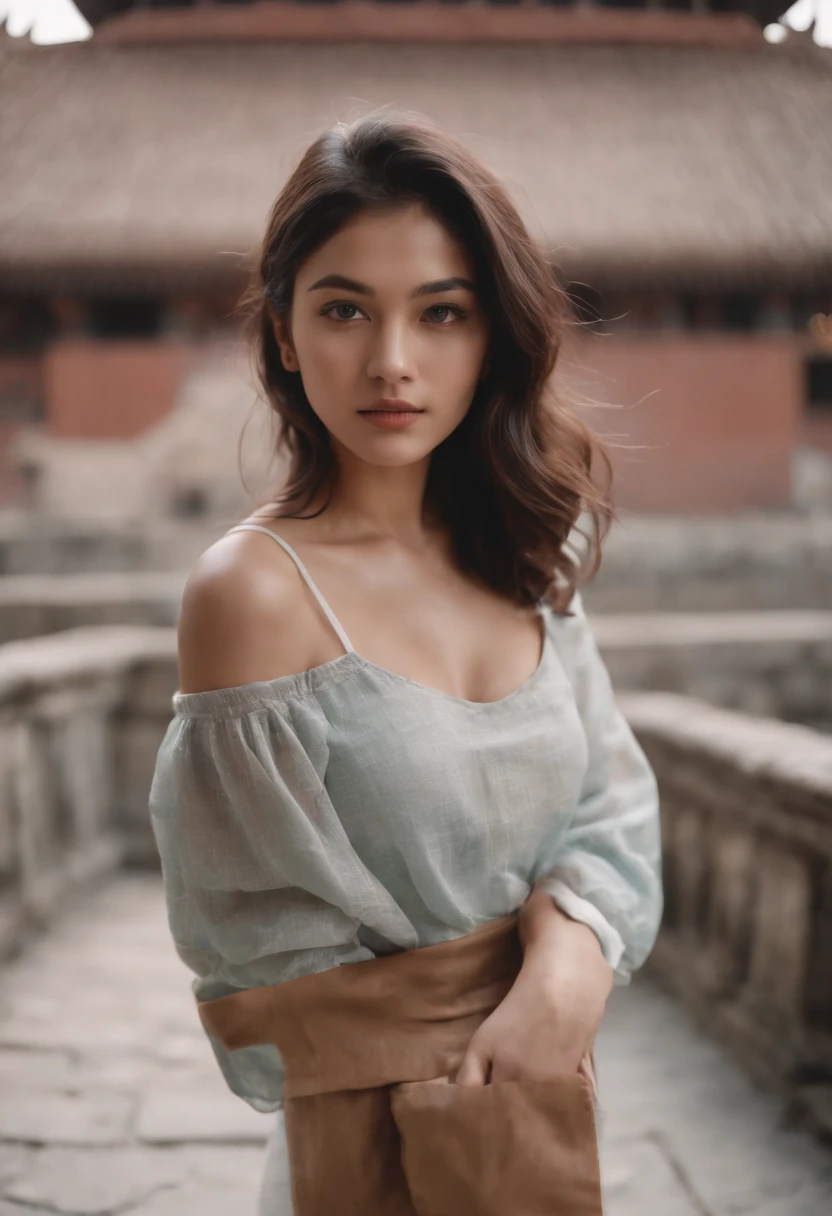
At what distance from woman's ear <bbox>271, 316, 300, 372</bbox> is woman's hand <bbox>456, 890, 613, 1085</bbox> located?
64 centimetres

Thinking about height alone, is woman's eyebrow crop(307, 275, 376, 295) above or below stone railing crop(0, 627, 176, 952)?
above

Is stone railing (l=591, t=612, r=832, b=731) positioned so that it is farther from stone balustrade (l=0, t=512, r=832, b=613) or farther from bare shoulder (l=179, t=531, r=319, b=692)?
bare shoulder (l=179, t=531, r=319, b=692)

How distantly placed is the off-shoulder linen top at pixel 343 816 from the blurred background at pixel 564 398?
44cm

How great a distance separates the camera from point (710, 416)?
1050 centimetres

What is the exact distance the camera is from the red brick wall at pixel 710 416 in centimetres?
1028

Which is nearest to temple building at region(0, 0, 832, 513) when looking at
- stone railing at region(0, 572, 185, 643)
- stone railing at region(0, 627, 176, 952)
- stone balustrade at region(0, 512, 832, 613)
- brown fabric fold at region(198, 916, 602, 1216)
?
stone balustrade at region(0, 512, 832, 613)

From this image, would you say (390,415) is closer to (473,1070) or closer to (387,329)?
(387,329)

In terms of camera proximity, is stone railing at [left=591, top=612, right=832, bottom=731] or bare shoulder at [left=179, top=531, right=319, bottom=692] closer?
bare shoulder at [left=179, top=531, right=319, bottom=692]

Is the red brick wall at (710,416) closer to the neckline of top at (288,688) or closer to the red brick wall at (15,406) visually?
the red brick wall at (15,406)

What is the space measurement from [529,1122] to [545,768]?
0.33m

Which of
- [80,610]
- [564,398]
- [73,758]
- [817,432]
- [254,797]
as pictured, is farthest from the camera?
[817,432]

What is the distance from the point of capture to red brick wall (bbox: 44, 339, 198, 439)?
9992 mm

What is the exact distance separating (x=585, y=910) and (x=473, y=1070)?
0.69ft

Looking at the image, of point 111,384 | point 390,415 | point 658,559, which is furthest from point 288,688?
point 111,384
